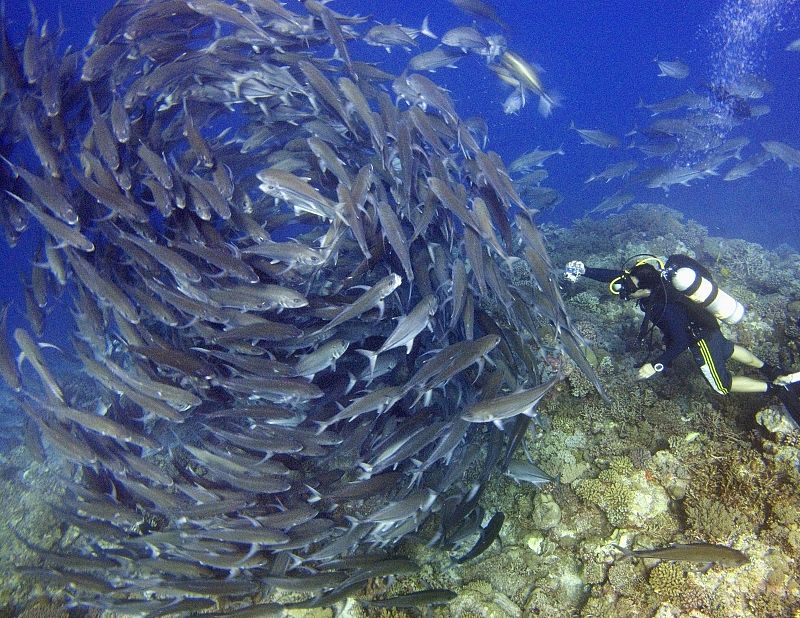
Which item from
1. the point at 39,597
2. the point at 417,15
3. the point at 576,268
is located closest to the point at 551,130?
the point at 417,15

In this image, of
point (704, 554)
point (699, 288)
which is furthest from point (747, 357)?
point (704, 554)

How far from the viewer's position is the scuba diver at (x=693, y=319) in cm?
470

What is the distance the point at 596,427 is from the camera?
5.04m

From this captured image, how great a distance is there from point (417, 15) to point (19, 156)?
71.8 m

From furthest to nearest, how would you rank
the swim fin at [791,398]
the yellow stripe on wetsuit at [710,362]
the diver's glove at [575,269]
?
1. the diver's glove at [575,269]
2. the yellow stripe on wetsuit at [710,362]
3. the swim fin at [791,398]

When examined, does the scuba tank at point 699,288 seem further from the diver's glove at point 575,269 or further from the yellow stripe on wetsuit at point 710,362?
the diver's glove at point 575,269

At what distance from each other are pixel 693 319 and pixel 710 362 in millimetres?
591

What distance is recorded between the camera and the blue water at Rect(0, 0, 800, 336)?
39.0 metres

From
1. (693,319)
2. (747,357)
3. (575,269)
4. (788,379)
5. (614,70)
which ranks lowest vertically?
(614,70)

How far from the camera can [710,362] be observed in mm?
4707

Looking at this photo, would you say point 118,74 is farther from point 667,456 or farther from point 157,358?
point 667,456

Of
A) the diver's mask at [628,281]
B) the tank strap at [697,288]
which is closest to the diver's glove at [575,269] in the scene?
the diver's mask at [628,281]

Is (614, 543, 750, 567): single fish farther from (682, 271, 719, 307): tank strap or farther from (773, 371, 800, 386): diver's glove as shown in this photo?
(682, 271, 719, 307): tank strap

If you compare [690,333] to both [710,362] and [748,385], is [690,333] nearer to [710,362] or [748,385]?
[710,362]
